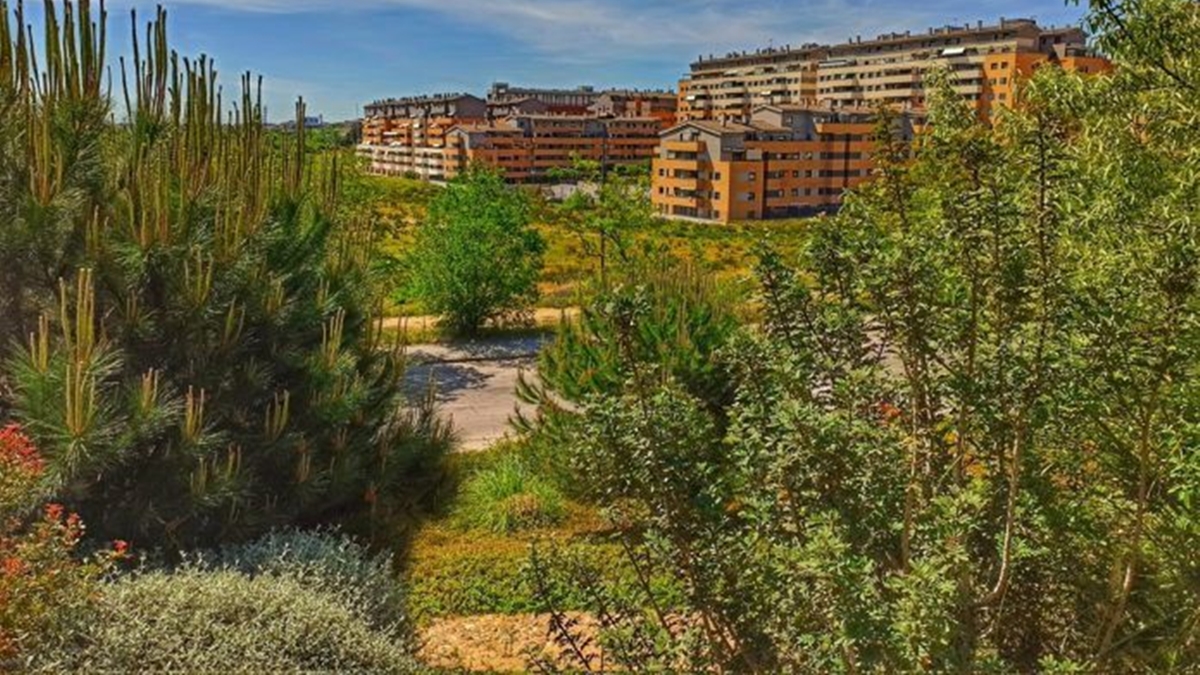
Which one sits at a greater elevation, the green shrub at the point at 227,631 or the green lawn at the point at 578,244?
the green lawn at the point at 578,244

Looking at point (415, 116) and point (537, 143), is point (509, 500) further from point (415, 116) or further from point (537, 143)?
point (415, 116)

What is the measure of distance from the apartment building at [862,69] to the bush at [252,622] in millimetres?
78406

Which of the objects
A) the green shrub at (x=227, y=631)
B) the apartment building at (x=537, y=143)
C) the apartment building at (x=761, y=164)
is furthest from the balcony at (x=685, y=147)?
the green shrub at (x=227, y=631)

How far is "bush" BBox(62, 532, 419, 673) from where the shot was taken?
638cm

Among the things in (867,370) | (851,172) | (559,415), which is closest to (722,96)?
(851,172)

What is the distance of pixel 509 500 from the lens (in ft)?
38.3

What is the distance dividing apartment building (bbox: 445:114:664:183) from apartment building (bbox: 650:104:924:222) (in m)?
19.8

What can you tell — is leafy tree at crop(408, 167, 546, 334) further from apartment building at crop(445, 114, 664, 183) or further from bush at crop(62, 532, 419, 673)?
apartment building at crop(445, 114, 664, 183)

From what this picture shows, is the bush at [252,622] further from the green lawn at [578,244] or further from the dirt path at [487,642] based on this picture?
the green lawn at [578,244]

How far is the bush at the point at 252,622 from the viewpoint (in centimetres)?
638

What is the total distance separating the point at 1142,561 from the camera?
4.74 metres

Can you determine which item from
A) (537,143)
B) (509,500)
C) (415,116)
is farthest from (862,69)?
(509,500)

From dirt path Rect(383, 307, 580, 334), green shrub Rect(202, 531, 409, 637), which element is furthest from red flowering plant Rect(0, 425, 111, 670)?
dirt path Rect(383, 307, 580, 334)

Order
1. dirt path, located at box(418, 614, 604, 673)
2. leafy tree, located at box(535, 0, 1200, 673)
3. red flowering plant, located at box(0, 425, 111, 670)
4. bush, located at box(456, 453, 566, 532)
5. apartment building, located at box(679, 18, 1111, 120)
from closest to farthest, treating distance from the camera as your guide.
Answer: leafy tree, located at box(535, 0, 1200, 673), red flowering plant, located at box(0, 425, 111, 670), dirt path, located at box(418, 614, 604, 673), bush, located at box(456, 453, 566, 532), apartment building, located at box(679, 18, 1111, 120)
